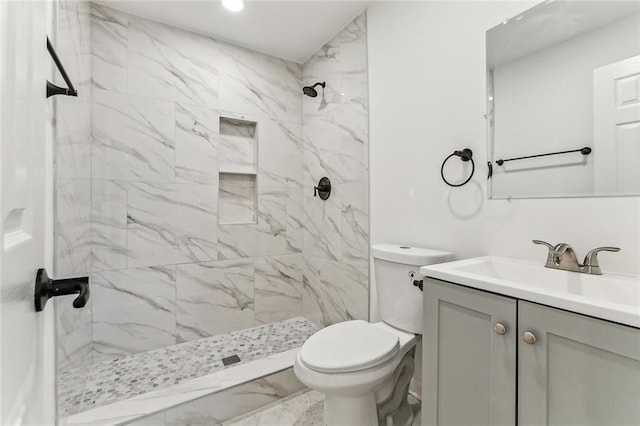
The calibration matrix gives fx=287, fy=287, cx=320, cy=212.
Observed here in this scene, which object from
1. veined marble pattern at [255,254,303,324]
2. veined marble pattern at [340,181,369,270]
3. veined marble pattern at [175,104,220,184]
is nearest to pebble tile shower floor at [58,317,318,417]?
veined marble pattern at [255,254,303,324]

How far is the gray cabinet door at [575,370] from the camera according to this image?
618mm

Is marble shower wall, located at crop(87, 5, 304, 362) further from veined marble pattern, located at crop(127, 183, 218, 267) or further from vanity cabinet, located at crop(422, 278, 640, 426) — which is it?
vanity cabinet, located at crop(422, 278, 640, 426)

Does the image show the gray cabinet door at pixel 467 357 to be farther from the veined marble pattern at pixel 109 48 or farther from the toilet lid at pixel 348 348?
the veined marble pattern at pixel 109 48

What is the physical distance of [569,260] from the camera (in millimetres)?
1001

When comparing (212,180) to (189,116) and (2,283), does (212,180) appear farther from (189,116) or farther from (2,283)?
(2,283)

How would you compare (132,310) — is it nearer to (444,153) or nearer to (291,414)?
(291,414)

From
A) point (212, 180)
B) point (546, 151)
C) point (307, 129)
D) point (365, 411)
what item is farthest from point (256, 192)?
point (546, 151)

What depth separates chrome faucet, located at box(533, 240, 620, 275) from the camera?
0.95m

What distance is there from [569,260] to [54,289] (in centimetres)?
145

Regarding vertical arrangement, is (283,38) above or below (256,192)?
above

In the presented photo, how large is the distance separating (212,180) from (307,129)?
36.9 inches

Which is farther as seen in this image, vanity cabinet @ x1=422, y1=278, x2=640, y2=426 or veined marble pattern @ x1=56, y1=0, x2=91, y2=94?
veined marble pattern @ x1=56, y1=0, x2=91, y2=94

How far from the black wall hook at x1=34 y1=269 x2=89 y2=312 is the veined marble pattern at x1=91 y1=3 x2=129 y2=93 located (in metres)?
1.84

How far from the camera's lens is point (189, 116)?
7.00 ft
